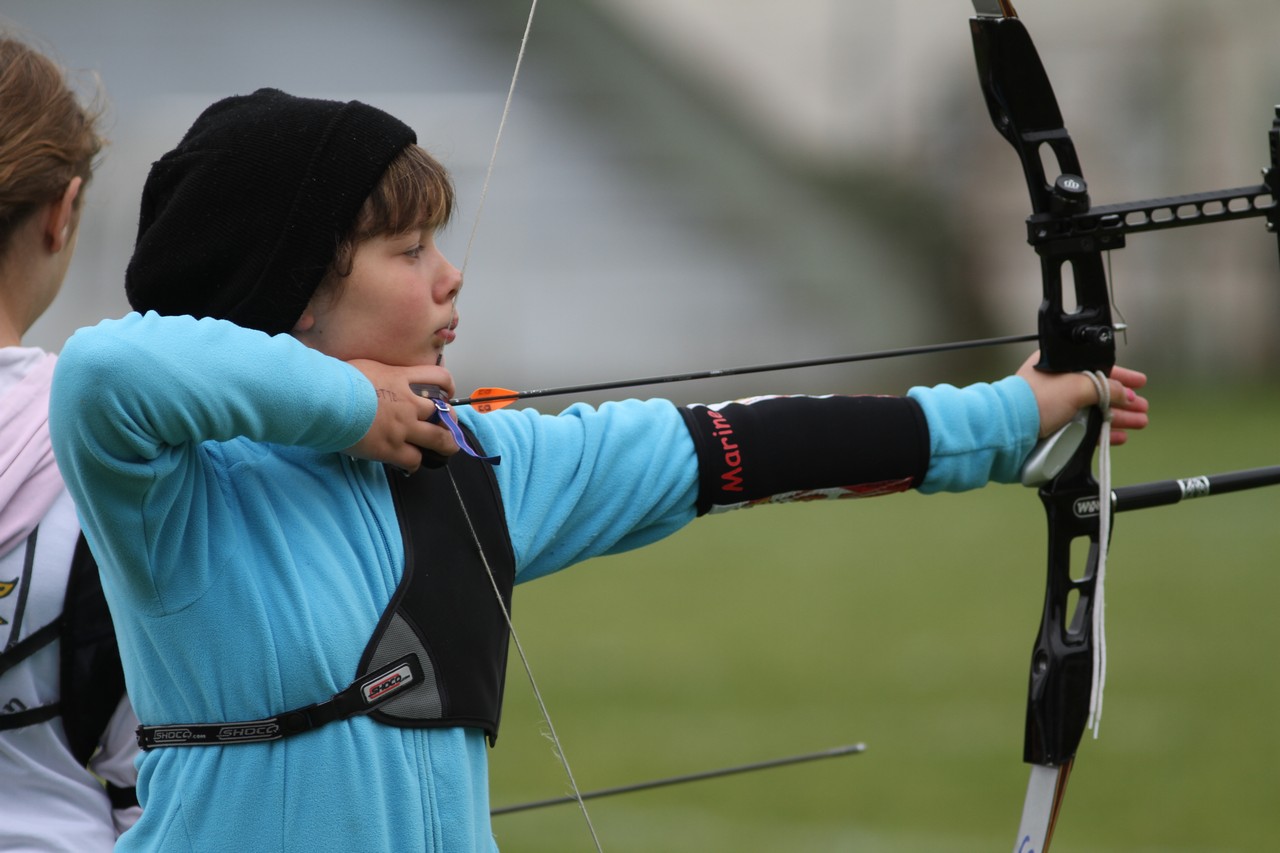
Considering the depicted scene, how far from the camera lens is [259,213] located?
4.08 ft

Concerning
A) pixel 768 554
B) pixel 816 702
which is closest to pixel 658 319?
pixel 768 554

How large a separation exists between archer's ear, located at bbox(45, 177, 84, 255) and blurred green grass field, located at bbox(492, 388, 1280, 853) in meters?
1.52

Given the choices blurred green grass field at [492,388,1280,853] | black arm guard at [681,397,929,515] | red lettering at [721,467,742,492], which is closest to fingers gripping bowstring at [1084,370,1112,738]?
black arm guard at [681,397,929,515]

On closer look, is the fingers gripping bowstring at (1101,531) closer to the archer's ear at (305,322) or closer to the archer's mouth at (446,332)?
the archer's mouth at (446,332)

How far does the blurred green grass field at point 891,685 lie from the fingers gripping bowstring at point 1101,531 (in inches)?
54.1

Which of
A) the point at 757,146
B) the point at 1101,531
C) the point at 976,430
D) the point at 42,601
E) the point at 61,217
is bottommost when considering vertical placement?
the point at 42,601

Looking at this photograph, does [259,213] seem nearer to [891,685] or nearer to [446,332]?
[446,332]

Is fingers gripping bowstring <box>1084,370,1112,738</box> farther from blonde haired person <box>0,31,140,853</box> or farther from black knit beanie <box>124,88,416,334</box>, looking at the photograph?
blonde haired person <box>0,31,140,853</box>

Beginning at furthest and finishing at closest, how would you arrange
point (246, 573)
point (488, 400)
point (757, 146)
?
point (757, 146)
point (488, 400)
point (246, 573)

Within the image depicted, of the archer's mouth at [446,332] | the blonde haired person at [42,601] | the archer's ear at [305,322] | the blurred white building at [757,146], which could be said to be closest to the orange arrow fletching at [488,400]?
the archer's mouth at [446,332]

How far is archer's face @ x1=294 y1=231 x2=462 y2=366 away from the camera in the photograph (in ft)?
4.20

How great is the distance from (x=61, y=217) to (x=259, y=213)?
0.31 metres

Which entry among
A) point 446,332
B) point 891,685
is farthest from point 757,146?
point 446,332

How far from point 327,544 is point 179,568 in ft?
0.39
